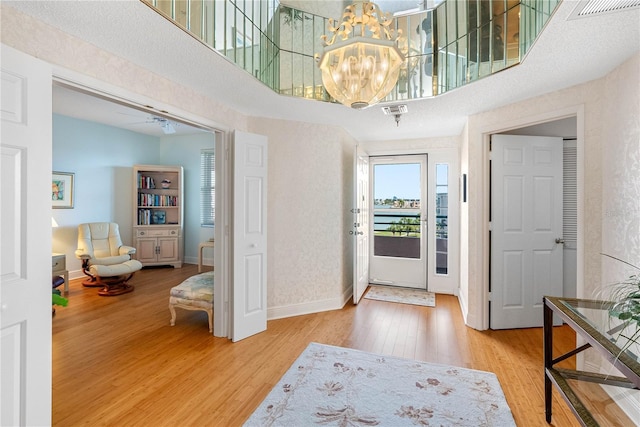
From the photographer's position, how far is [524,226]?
133 inches

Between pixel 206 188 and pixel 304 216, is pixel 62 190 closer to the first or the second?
pixel 206 188

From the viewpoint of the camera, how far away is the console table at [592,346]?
4.35 ft

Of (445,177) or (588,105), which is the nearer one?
(588,105)

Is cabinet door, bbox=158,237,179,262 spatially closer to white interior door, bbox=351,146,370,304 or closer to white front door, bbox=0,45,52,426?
white interior door, bbox=351,146,370,304

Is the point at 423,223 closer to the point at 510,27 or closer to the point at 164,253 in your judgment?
the point at 510,27

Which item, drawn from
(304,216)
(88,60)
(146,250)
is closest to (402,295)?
(304,216)

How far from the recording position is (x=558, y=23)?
1672mm

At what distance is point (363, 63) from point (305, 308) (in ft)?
9.78

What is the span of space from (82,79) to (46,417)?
75.8 inches

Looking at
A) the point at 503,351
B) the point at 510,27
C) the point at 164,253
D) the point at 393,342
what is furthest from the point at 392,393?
the point at 164,253

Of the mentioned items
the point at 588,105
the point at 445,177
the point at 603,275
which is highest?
the point at 588,105

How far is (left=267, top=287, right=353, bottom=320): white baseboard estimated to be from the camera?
3.67m

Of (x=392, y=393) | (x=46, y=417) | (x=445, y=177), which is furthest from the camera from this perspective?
(x=445, y=177)

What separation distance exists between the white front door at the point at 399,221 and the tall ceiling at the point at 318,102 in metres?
1.20
